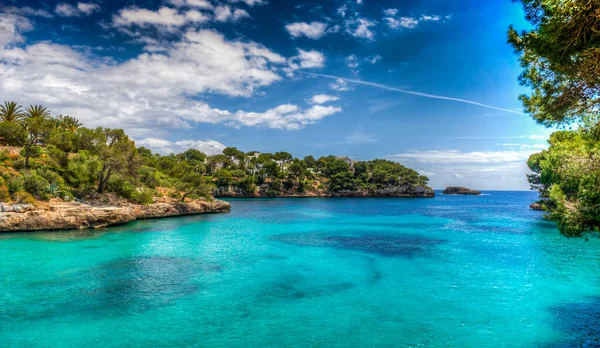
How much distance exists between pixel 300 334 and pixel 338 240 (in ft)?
66.4

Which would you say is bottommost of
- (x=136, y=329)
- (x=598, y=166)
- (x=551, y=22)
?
(x=136, y=329)

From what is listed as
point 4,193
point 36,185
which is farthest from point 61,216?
point 4,193

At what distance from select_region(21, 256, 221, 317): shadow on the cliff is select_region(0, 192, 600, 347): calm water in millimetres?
Result: 62

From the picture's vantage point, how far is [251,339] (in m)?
10.8

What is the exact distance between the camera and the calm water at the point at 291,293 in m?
11.1

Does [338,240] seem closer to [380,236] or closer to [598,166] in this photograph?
[380,236]

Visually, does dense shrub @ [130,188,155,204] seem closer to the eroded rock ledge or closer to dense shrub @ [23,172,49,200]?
the eroded rock ledge

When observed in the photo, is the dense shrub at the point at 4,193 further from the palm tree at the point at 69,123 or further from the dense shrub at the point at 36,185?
Result: the palm tree at the point at 69,123

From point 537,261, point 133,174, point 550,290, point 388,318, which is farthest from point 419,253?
point 133,174

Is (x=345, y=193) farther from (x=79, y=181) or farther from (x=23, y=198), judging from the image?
(x=23, y=198)

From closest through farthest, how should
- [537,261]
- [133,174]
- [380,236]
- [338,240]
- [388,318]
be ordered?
[388,318]
[537,261]
[338,240]
[380,236]
[133,174]

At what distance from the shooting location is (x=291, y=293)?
1542cm

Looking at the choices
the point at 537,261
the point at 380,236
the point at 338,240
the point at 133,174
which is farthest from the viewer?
the point at 133,174

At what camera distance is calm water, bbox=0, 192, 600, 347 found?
36.6ft
